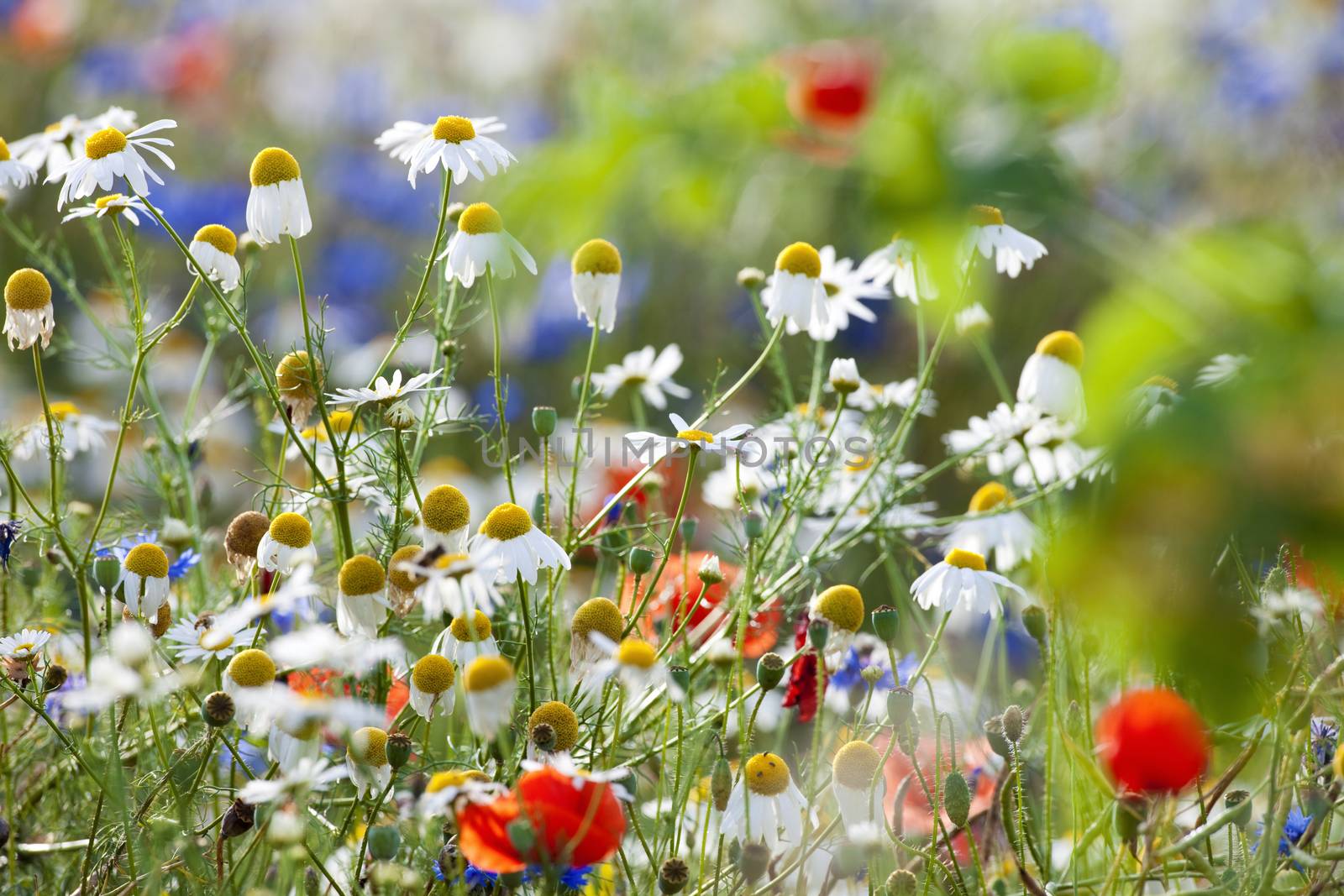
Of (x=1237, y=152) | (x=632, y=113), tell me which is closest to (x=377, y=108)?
(x=1237, y=152)

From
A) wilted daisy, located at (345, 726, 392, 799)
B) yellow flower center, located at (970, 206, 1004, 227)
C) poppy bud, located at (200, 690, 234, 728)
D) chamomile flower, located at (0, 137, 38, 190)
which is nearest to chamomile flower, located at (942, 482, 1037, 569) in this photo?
yellow flower center, located at (970, 206, 1004, 227)

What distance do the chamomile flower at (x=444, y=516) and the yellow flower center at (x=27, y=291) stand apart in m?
0.32

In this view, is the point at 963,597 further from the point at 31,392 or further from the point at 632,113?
the point at 31,392

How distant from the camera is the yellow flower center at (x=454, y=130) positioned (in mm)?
967

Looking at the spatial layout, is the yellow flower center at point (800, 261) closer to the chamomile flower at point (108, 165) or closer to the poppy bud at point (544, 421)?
the poppy bud at point (544, 421)

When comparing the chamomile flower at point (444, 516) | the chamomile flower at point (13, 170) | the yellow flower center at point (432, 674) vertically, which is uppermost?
the chamomile flower at point (13, 170)

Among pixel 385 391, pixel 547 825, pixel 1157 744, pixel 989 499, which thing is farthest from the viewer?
pixel 989 499

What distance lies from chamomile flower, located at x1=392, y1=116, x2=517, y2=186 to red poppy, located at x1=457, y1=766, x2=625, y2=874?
1.53ft

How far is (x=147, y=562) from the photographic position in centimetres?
88

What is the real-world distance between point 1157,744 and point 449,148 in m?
0.66

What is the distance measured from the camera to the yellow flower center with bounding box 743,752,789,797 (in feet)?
2.75

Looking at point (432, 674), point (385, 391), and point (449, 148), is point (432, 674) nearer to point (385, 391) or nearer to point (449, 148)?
point (385, 391)

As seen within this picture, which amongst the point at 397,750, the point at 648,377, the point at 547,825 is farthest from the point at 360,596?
the point at 648,377

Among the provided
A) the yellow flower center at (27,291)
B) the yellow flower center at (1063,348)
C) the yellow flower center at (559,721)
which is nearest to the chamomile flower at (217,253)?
the yellow flower center at (27,291)
